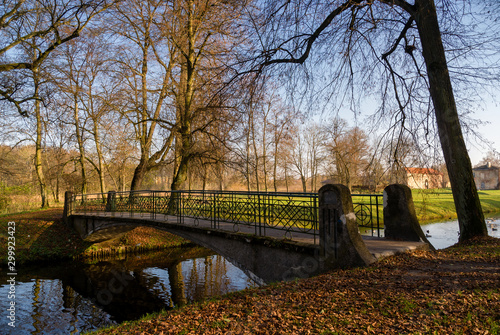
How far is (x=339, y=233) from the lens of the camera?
17.7 feet

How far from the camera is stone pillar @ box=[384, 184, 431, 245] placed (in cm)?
684

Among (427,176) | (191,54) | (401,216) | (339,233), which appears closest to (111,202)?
(191,54)

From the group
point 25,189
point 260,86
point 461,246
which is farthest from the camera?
point 25,189

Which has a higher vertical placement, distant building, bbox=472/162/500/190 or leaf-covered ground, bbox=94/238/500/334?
distant building, bbox=472/162/500/190

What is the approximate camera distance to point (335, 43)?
728cm

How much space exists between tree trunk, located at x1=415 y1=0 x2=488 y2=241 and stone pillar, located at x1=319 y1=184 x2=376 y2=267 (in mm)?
3575

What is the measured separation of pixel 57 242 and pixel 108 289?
19.8ft

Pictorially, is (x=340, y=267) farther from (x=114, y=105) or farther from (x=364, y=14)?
(x=114, y=105)

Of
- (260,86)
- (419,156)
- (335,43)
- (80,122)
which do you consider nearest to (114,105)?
(80,122)

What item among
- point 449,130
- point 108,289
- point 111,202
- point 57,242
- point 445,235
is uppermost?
point 449,130

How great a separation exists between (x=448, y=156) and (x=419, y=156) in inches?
36.4

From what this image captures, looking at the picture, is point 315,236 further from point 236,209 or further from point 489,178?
point 489,178

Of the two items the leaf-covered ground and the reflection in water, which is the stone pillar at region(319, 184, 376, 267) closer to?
the leaf-covered ground

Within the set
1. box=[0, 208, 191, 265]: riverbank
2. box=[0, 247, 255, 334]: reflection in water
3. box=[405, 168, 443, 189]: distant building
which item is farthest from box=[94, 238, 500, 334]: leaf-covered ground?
box=[0, 208, 191, 265]: riverbank
